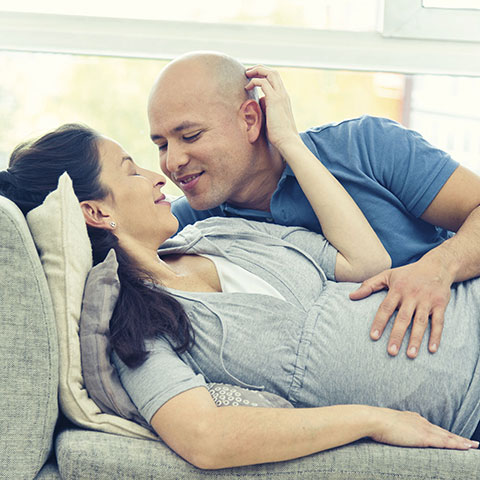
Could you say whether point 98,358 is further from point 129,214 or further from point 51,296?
point 129,214

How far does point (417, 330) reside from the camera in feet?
4.37

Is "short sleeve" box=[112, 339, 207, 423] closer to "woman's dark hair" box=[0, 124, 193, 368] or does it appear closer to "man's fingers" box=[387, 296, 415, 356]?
"woman's dark hair" box=[0, 124, 193, 368]

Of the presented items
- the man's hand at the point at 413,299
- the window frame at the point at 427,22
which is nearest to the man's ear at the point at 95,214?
the man's hand at the point at 413,299

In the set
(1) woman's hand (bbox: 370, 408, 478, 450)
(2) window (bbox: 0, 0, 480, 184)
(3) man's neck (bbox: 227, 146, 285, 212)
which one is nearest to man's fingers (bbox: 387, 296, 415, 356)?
(1) woman's hand (bbox: 370, 408, 478, 450)

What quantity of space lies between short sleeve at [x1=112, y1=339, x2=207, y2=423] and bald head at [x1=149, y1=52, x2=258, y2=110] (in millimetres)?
865

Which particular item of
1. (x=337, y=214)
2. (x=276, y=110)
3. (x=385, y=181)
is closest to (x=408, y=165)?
(x=385, y=181)

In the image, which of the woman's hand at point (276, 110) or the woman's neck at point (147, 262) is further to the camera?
the woman's hand at point (276, 110)

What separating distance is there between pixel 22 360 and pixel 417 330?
2.67 ft

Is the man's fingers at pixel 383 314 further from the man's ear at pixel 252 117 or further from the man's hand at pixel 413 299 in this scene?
the man's ear at pixel 252 117

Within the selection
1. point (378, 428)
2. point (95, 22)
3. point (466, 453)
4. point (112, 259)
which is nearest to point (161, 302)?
point (112, 259)

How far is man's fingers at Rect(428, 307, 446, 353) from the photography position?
1312 mm

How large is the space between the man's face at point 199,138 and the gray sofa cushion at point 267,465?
86 centimetres

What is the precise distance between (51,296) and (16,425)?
0.24 meters

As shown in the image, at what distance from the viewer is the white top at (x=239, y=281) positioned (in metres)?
1.41
